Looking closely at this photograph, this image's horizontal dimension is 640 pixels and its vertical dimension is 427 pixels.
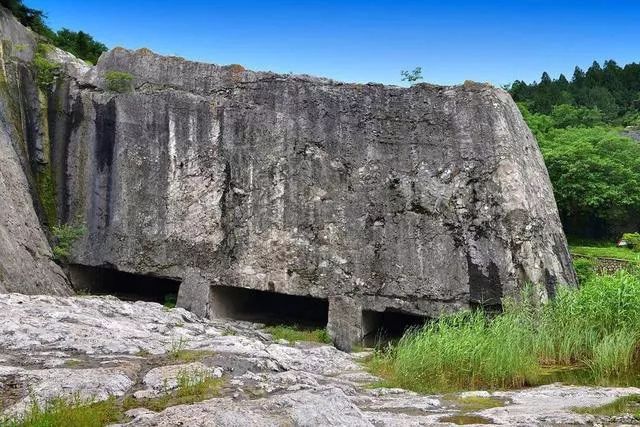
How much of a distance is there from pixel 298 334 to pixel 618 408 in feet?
20.9

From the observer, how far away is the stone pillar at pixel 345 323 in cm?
1087

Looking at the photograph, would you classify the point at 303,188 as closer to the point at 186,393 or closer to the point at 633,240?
the point at 186,393

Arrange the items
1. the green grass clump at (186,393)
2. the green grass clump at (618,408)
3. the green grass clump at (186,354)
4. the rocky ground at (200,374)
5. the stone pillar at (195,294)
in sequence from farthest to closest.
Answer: the stone pillar at (195,294) → the green grass clump at (186,354) → the green grass clump at (618,408) → the green grass clump at (186,393) → the rocky ground at (200,374)

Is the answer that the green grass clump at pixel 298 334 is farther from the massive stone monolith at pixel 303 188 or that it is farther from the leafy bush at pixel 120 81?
the leafy bush at pixel 120 81

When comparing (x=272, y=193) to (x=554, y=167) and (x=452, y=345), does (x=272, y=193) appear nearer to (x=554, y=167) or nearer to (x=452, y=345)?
(x=452, y=345)

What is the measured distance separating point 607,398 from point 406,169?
5914 millimetres

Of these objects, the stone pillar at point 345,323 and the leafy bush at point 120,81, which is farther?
the leafy bush at point 120,81

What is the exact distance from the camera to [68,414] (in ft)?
12.6

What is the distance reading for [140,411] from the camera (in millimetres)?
4215

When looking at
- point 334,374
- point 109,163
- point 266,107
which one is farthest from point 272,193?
point 334,374

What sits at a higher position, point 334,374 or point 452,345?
point 452,345

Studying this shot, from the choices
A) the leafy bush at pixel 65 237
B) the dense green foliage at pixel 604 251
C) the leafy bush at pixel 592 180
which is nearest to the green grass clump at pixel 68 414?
the leafy bush at pixel 65 237

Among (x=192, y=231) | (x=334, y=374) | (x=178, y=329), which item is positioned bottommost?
(x=334, y=374)

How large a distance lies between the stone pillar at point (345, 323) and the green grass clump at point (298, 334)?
15 cm
